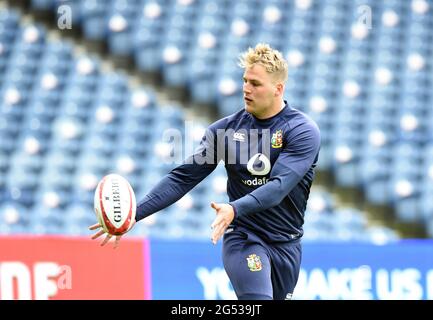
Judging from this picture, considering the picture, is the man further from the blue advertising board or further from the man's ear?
the blue advertising board

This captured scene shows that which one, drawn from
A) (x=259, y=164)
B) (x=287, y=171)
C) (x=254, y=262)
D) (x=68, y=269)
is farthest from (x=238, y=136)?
(x=68, y=269)

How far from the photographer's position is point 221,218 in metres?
4.73

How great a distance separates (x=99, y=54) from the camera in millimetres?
11820

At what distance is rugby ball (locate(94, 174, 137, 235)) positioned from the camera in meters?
5.09

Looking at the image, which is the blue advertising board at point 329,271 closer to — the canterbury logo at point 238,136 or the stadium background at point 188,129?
the stadium background at point 188,129

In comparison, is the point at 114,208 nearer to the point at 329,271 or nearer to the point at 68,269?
the point at 68,269

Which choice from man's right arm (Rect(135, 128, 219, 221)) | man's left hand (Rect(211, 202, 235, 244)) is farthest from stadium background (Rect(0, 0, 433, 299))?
man's left hand (Rect(211, 202, 235, 244))

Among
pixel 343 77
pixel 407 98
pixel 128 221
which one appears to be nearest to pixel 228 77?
pixel 343 77

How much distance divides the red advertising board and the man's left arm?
9.40 ft

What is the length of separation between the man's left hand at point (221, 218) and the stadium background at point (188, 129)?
3.09m

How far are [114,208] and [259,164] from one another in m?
0.85

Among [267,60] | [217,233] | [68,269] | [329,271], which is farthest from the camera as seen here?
[329,271]
